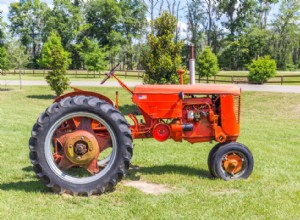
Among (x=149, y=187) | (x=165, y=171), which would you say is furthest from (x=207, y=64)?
(x=149, y=187)

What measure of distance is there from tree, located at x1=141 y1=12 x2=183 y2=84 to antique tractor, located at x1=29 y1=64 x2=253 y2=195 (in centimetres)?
1232

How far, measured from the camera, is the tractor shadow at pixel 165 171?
5680 mm

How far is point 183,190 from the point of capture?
4953mm

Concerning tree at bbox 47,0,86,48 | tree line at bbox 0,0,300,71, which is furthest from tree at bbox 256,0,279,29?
tree at bbox 47,0,86,48

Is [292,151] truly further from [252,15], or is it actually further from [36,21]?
[36,21]

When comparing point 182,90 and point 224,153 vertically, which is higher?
point 182,90

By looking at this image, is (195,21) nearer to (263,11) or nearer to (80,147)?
(263,11)

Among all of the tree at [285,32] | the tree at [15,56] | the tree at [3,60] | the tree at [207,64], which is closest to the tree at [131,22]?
the tree at [285,32]

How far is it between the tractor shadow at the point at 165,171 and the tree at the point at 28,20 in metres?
62.2

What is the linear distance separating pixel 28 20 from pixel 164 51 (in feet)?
180

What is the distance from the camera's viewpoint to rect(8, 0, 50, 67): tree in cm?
6506

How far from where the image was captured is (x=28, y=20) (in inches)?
2586

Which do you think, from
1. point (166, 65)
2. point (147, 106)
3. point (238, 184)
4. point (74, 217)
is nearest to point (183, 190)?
point (238, 184)

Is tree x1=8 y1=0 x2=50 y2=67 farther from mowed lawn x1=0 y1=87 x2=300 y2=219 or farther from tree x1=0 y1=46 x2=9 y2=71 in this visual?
mowed lawn x1=0 y1=87 x2=300 y2=219
